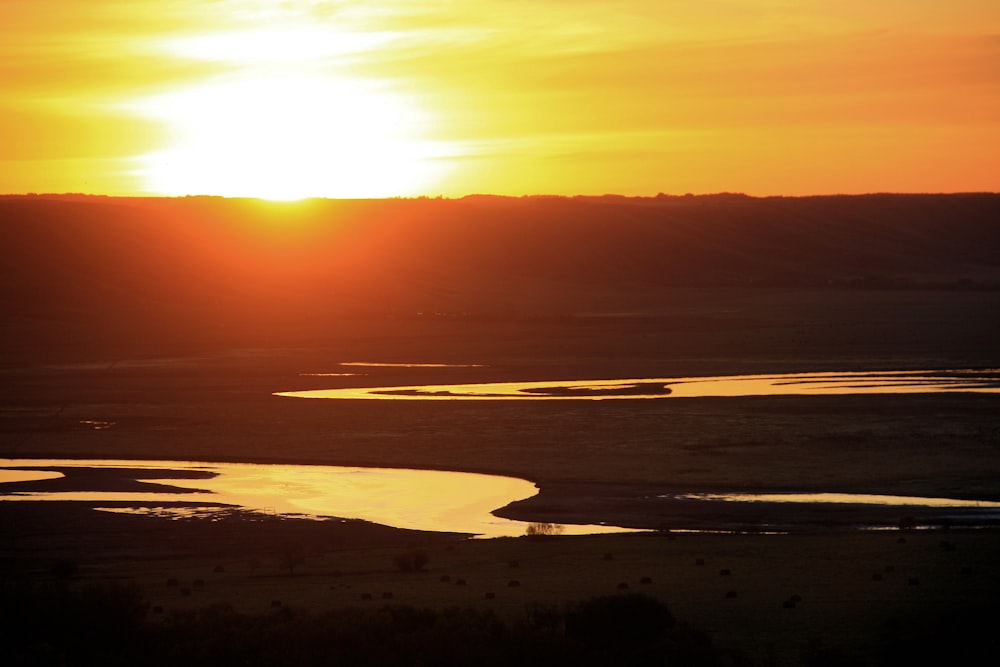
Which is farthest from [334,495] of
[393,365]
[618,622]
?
[393,365]

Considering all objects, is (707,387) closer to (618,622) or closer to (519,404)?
(519,404)

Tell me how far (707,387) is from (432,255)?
351ft

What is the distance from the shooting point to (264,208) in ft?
583

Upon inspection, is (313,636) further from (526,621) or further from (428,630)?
(526,621)

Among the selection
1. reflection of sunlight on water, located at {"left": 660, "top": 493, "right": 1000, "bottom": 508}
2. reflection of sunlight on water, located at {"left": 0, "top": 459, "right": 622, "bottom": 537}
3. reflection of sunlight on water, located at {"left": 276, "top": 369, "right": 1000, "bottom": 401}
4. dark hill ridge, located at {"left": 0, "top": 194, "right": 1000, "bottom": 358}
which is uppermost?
dark hill ridge, located at {"left": 0, "top": 194, "right": 1000, "bottom": 358}

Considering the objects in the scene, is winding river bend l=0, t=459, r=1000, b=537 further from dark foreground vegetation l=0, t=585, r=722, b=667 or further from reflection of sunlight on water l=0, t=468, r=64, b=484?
dark foreground vegetation l=0, t=585, r=722, b=667

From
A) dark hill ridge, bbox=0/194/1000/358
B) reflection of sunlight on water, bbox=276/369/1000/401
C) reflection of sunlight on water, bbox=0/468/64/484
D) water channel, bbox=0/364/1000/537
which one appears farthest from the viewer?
dark hill ridge, bbox=0/194/1000/358

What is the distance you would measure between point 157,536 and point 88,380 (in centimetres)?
3807

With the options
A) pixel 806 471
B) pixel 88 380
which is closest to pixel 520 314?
pixel 88 380

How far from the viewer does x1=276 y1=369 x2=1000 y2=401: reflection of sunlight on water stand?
55875 millimetres

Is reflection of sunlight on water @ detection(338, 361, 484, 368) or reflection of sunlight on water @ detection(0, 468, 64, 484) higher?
reflection of sunlight on water @ detection(338, 361, 484, 368)

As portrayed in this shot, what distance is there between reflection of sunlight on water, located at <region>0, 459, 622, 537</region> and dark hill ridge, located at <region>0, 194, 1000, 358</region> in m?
56.9

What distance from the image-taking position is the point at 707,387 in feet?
194

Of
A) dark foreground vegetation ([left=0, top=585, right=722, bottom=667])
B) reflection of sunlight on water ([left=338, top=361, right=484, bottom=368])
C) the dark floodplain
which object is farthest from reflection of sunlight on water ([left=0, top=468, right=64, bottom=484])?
reflection of sunlight on water ([left=338, top=361, right=484, bottom=368])
